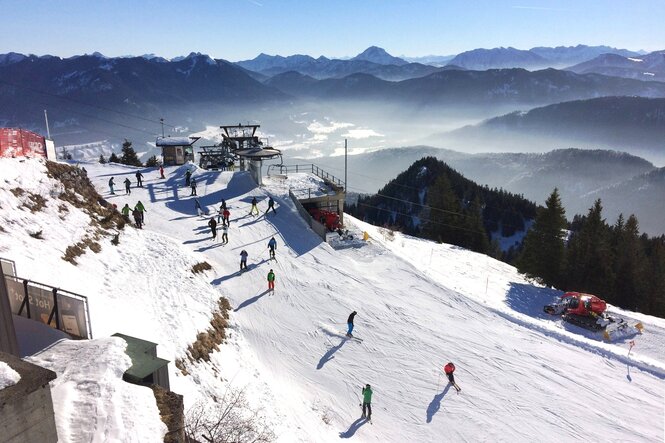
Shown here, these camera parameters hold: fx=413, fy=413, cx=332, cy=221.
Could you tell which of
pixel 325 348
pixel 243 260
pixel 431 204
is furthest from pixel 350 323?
pixel 431 204

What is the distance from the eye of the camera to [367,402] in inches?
553

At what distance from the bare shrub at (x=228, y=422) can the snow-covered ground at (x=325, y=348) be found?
0.58m

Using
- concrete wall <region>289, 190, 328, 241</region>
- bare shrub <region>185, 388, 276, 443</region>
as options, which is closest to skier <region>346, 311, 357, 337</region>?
bare shrub <region>185, 388, 276, 443</region>

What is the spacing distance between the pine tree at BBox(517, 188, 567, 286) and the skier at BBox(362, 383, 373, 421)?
98.4ft

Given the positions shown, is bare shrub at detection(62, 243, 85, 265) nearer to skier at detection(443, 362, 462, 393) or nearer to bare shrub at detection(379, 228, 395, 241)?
skier at detection(443, 362, 462, 393)

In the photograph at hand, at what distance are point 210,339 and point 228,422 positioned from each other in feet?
19.7

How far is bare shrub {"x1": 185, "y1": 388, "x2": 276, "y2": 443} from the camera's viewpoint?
29.0 feet

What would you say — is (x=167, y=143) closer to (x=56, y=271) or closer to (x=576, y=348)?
(x=56, y=271)

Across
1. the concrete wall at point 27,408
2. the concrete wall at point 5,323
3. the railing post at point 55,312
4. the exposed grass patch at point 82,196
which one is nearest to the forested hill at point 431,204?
the exposed grass patch at point 82,196

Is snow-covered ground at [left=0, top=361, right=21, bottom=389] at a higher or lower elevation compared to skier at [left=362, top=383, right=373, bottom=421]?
higher

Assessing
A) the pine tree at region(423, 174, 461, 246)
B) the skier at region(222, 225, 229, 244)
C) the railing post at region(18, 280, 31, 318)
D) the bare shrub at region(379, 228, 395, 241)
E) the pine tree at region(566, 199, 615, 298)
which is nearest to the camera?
the railing post at region(18, 280, 31, 318)

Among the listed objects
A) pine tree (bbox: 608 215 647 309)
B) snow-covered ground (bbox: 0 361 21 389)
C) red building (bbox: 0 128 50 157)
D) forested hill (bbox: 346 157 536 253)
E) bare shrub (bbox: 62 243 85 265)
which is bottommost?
forested hill (bbox: 346 157 536 253)

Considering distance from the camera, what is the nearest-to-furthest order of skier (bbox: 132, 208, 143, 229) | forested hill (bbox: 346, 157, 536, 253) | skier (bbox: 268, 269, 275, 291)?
skier (bbox: 268, 269, 275, 291) < skier (bbox: 132, 208, 143, 229) < forested hill (bbox: 346, 157, 536, 253)

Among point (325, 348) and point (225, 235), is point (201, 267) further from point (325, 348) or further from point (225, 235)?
point (325, 348)
